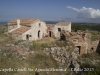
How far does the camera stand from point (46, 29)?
95.6 feet

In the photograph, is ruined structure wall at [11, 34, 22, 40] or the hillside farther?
ruined structure wall at [11, 34, 22, 40]

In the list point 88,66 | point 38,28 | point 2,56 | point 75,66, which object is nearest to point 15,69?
point 2,56

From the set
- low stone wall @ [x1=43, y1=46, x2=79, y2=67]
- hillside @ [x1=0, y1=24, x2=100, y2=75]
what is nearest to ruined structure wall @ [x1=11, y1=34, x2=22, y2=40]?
hillside @ [x1=0, y1=24, x2=100, y2=75]

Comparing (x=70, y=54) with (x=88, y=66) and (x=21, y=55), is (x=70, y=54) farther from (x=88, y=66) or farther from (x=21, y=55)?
(x=21, y=55)

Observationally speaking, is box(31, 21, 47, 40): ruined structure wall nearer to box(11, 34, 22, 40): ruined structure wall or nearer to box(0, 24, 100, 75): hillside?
box(11, 34, 22, 40): ruined structure wall

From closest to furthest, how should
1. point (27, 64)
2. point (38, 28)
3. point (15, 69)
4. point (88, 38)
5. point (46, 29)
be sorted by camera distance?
point (15, 69) → point (27, 64) → point (88, 38) → point (38, 28) → point (46, 29)

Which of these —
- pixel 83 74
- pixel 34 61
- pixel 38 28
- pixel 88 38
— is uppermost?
pixel 38 28

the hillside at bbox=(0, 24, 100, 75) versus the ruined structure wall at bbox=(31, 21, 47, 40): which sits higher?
the ruined structure wall at bbox=(31, 21, 47, 40)

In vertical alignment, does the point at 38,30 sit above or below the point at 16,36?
above

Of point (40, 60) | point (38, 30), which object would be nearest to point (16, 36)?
point (38, 30)

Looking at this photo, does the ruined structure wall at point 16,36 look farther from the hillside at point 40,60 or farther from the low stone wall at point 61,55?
the low stone wall at point 61,55

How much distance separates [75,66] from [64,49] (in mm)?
3211

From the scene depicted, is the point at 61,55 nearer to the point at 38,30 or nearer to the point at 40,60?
the point at 40,60

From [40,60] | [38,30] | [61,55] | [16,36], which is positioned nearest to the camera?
[40,60]
